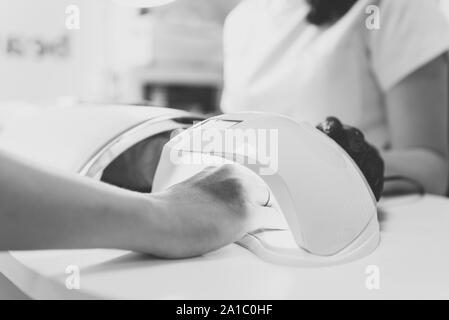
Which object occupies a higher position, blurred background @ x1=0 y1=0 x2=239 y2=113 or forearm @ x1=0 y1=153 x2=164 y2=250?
blurred background @ x1=0 y1=0 x2=239 y2=113

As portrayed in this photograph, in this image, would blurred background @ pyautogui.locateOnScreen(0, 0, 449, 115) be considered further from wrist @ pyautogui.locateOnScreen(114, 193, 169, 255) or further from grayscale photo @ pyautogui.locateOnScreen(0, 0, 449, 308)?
wrist @ pyautogui.locateOnScreen(114, 193, 169, 255)

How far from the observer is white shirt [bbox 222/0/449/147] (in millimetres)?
750

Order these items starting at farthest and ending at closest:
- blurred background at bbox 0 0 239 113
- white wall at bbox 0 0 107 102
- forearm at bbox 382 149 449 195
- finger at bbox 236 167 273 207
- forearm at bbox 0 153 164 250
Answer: white wall at bbox 0 0 107 102
blurred background at bbox 0 0 239 113
forearm at bbox 382 149 449 195
finger at bbox 236 167 273 207
forearm at bbox 0 153 164 250

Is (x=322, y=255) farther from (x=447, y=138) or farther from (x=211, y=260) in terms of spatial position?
(x=447, y=138)

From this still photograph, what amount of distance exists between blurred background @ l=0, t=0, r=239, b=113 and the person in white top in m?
0.49

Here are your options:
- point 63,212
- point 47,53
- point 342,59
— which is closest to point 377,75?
point 342,59

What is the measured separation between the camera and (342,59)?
2.52 ft

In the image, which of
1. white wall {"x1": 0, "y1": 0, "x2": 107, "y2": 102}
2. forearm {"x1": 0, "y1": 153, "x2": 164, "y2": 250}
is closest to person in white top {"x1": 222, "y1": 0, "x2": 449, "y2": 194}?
forearm {"x1": 0, "y1": 153, "x2": 164, "y2": 250}

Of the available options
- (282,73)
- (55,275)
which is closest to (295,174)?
(55,275)

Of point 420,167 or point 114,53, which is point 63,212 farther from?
point 114,53

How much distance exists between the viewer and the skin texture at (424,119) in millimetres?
753

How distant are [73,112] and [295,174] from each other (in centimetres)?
32

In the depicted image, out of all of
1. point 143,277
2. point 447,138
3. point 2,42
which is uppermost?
point 2,42

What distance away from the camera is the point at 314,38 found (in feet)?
2.70
